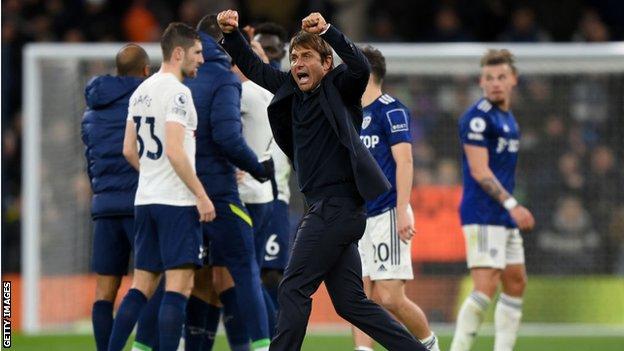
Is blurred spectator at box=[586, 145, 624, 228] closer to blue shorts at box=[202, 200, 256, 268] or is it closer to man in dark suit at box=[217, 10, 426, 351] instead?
blue shorts at box=[202, 200, 256, 268]

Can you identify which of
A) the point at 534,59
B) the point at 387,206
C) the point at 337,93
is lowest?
the point at 387,206

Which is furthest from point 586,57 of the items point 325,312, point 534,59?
point 325,312

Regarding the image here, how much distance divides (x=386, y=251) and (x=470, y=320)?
4.27ft

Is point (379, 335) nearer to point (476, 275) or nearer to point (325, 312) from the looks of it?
point (476, 275)

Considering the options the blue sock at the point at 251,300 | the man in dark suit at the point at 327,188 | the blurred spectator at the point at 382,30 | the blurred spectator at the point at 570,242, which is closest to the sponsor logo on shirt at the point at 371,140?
the blue sock at the point at 251,300

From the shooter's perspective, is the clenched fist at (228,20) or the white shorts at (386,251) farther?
the white shorts at (386,251)

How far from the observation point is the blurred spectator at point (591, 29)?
1742 centimetres

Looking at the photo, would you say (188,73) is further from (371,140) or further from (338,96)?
(338,96)

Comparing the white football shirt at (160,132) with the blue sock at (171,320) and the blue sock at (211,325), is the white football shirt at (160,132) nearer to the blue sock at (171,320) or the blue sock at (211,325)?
the blue sock at (171,320)

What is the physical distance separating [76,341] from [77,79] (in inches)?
132

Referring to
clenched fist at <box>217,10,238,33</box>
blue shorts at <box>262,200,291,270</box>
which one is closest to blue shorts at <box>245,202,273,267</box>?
blue shorts at <box>262,200,291,270</box>

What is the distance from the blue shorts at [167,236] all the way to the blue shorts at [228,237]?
0.39 meters

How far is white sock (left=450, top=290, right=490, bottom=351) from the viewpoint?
32.1ft

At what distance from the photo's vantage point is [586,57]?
14.7 meters
